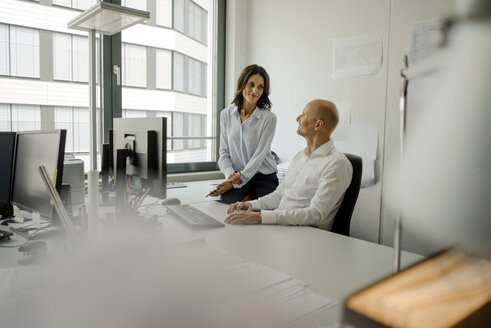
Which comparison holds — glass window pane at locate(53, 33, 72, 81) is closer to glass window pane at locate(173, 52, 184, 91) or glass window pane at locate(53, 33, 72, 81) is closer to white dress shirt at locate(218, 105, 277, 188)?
glass window pane at locate(173, 52, 184, 91)

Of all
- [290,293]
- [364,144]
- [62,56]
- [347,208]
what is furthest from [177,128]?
[290,293]

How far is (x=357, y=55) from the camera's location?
251cm

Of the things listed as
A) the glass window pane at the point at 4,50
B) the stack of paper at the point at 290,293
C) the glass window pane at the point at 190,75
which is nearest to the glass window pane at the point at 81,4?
the glass window pane at the point at 4,50

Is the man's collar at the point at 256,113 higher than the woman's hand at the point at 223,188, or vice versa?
the man's collar at the point at 256,113

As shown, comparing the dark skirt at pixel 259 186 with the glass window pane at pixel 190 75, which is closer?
the dark skirt at pixel 259 186

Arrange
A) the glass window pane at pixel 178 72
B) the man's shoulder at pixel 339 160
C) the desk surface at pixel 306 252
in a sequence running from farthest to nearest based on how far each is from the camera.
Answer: the glass window pane at pixel 178 72, the man's shoulder at pixel 339 160, the desk surface at pixel 306 252

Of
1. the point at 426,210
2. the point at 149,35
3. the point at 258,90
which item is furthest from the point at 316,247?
the point at 149,35

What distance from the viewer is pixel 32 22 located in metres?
2.37

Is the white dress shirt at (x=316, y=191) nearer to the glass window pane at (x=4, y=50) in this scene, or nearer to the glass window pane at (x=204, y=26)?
the glass window pane at (x=4, y=50)

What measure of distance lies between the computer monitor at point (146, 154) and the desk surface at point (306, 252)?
178 mm

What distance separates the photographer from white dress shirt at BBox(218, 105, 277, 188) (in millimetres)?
2557

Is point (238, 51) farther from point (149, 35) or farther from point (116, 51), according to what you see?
point (116, 51)

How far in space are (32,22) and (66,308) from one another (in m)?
2.64

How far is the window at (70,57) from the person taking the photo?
2498mm
